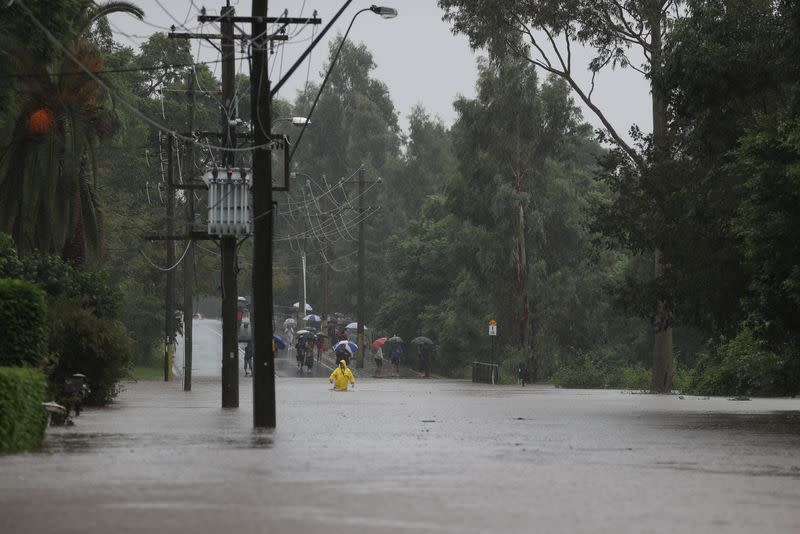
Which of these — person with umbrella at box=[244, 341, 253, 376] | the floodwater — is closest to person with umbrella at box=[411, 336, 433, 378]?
person with umbrella at box=[244, 341, 253, 376]

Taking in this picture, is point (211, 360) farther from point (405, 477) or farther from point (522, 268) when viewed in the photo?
point (405, 477)

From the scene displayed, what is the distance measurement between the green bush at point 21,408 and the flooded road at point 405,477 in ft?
1.52

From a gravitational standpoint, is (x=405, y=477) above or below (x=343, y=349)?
below

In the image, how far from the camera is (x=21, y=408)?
1964 centimetres

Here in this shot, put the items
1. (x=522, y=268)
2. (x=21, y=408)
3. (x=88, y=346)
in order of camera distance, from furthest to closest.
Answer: (x=522, y=268) → (x=88, y=346) → (x=21, y=408)

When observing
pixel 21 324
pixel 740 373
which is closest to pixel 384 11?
pixel 21 324

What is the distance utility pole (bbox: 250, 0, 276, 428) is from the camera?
27.7 m

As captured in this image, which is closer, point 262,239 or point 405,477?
point 405,477

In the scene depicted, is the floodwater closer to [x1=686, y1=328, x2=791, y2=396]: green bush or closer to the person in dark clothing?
→ [x1=686, y1=328, x2=791, y2=396]: green bush

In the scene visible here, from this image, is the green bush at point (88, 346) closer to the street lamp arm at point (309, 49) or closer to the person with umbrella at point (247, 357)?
the street lamp arm at point (309, 49)

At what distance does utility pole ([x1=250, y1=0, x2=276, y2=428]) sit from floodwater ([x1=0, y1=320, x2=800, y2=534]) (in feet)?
2.31

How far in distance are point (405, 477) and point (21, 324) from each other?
7771mm

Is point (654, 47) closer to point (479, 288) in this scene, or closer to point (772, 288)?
point (772, 288)

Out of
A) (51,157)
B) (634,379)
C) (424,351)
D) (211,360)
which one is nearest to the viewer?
(51,157)
